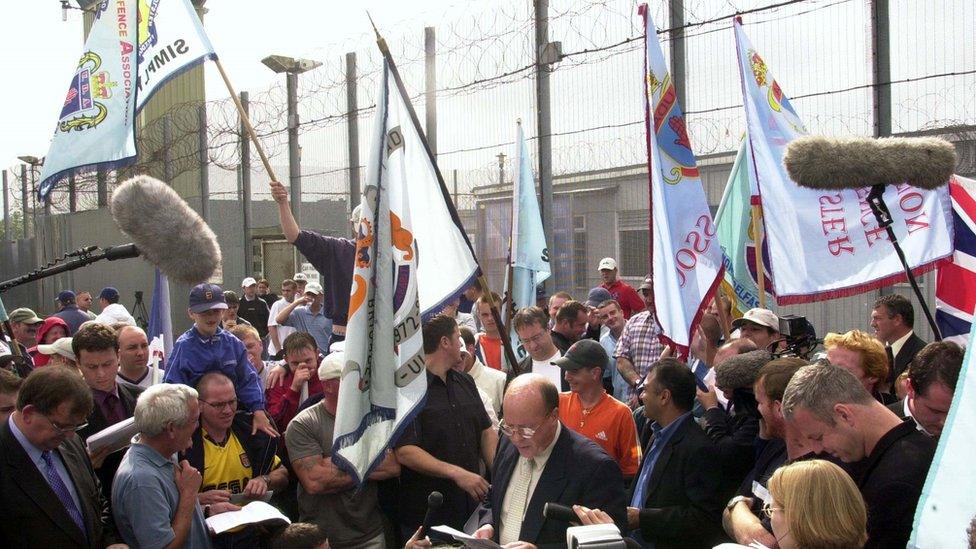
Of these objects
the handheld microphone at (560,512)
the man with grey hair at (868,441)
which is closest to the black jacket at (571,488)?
the handheld microphone at (560,512)

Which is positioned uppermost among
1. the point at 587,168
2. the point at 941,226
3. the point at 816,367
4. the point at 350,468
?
the point at 587,168

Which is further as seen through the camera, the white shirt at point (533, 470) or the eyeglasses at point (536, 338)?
the eyeglasses at point (536, 338)

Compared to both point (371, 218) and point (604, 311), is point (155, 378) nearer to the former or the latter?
point (371, 218)

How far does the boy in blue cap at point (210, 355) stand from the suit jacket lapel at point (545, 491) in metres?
2.34

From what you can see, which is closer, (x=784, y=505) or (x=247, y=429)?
(x=784, y=505)

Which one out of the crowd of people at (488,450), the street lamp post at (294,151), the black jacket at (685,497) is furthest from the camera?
the street lamp post at (294,151)

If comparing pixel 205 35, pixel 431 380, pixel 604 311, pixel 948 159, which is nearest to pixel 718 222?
pixel 604 311

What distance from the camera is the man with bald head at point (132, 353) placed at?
6.36 metres

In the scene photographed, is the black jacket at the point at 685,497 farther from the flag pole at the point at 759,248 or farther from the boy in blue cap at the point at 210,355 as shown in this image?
the boy in blue cap at the point at 210,355

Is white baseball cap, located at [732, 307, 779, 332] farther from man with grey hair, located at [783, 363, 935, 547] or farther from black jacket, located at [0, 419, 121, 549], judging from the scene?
black jacket, located at [0, 419, 121, 549]

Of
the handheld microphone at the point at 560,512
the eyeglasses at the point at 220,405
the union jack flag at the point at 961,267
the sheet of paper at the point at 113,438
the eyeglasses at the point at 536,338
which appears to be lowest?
the handheld microphone at the point at 560,512

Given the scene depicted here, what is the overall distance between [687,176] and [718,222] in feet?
6.63

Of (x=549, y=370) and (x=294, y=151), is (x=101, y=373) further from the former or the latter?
(x=294, y=151)

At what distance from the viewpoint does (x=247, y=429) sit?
555 cm
